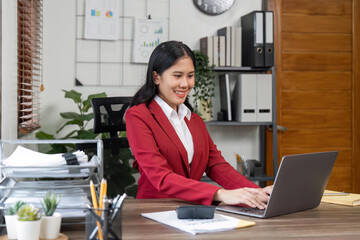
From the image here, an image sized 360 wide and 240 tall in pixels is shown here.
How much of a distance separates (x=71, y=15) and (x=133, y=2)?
466mm

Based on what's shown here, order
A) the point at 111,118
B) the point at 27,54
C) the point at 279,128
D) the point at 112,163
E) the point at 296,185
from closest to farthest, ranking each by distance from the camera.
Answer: the point at 296,185
the point at 111,118
the point at 27,54
the point at 112,163
the point at 279,128

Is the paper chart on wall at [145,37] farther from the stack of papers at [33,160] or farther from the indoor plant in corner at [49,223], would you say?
the indoor plant in corner at [49,223]

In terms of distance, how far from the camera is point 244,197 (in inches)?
61.7

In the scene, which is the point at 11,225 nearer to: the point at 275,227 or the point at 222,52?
the point at 275,227

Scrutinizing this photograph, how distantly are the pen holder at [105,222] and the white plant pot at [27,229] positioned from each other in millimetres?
118

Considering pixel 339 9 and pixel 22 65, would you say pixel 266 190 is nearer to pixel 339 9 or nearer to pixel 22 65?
pixel 22 65

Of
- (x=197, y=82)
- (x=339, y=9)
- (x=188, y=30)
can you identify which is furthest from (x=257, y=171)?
(x=339, y=9)

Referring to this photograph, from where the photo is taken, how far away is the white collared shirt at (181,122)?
2.05 meters

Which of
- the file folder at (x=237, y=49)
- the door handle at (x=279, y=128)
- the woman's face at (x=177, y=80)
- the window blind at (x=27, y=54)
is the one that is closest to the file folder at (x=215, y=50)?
the file folder at (x=237, y=49)

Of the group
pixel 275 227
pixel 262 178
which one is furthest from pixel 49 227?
pixel 262 178

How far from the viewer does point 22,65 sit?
2.83 metres

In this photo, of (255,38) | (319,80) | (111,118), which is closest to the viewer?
(111,118)

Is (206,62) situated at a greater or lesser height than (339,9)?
lesser

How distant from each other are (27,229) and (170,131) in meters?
0.97
